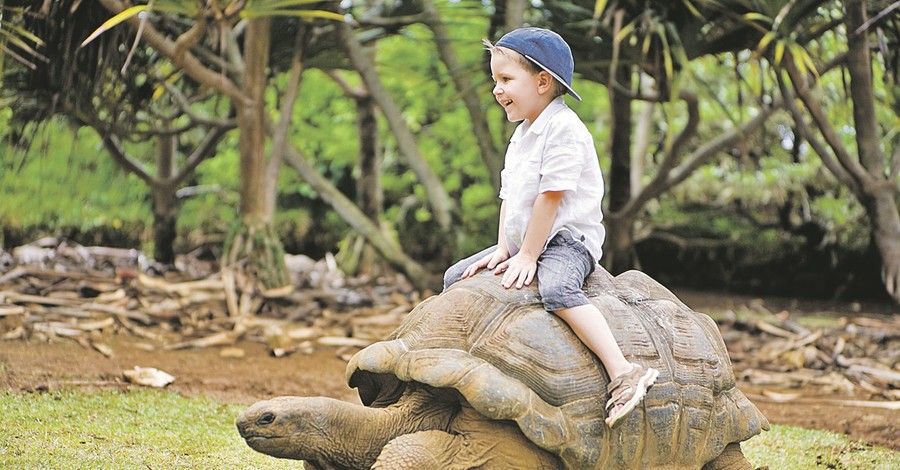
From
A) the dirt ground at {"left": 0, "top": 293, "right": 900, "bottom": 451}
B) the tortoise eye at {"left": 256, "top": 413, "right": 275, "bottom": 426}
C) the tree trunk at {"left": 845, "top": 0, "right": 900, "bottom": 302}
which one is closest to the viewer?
the tortoise eye at {"left": 256, "top": 413, "right": 275, "bottom": 426}

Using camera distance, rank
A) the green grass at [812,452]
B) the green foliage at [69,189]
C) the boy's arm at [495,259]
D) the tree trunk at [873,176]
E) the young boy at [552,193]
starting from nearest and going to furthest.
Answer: the young boy at [552,193] < the boy's arm at [495,259] < the green grass at [812,452] < the tree trunk at [873,176] < the green foliage at [69,189]

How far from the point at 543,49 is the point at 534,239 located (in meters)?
0.57

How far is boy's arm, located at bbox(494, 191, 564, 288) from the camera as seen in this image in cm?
274

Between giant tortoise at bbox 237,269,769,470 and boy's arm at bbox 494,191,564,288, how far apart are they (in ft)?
0.14

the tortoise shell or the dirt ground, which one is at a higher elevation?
the tortoise shell

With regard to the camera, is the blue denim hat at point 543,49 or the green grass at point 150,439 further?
the green grass at point 150,439

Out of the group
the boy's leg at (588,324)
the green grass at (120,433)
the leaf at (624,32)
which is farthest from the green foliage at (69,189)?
the boy's leg at (588,324)

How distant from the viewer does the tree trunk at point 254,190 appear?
6188 millimetres

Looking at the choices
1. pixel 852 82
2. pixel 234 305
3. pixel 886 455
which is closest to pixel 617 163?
pixel 852 82

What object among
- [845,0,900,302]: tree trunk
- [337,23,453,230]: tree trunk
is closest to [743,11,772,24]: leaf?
[845,0,900,302]: tree trunk

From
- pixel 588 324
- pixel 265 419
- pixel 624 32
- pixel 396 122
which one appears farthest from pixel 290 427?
pixel 396 122

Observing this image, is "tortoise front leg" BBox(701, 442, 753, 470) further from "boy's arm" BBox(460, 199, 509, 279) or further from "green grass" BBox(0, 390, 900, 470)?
"boy's arm" BBox(460, 199, 509, 279)

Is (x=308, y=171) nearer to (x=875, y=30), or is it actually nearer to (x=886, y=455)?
(x=875, y=30)

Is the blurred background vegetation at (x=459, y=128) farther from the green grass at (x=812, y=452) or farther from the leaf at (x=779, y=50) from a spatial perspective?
the green grass at (x=812, y=452)
